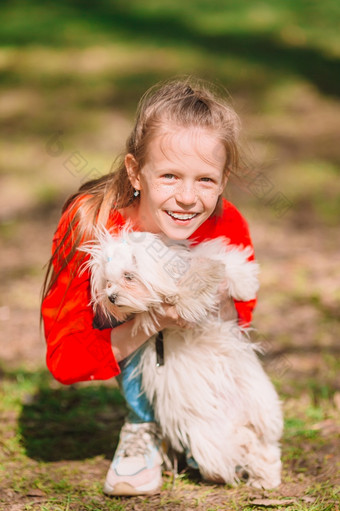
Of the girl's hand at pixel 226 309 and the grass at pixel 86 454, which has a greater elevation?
the girl's hand at pixel 226 309

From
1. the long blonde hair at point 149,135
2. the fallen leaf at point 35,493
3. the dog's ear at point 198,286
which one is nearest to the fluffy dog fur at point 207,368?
the dog's ear at point 198,286

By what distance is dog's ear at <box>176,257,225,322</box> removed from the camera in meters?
2.09

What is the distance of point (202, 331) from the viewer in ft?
7.40

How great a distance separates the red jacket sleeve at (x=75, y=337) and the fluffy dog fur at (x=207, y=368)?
11cm

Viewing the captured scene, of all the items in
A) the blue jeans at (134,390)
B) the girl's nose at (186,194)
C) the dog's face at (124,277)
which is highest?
the girl's nose at (186,194)

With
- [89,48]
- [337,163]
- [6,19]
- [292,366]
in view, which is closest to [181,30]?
[89,48]

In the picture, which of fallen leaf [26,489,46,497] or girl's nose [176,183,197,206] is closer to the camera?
girl's nose [176,183,197,206]

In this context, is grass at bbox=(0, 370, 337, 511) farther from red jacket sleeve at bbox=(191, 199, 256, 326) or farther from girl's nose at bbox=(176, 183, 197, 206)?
girl's nose at bbox=(176, 183, 197, 206)

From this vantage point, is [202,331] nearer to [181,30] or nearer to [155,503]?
[155,503]

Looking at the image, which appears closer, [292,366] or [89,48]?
[292,366]

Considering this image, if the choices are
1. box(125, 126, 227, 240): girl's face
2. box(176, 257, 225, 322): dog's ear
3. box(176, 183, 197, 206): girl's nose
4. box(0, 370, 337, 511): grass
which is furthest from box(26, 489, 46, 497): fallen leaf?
box(176, 183, 197, 206): girl's nose

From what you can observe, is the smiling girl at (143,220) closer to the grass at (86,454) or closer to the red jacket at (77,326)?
the red jacket at (77,326)

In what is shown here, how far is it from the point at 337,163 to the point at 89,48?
5838 millimetres

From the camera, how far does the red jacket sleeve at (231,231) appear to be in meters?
2.42
